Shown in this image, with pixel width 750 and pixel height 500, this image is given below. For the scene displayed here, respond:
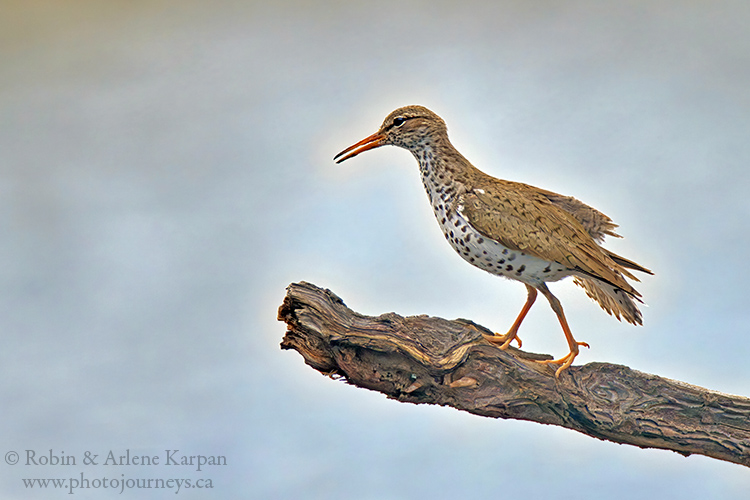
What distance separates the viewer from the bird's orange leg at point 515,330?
17.9 ft

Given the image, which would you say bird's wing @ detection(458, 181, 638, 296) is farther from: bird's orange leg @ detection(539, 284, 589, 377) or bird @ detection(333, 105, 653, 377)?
bird's orange leg @ detection(539, 284, 589, 377)

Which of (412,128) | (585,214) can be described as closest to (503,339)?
(585,214)

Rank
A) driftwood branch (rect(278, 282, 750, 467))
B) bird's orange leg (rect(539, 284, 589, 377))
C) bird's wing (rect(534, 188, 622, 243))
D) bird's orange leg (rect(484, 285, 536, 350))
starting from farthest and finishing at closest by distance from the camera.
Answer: bird's wing (rect(534, 188, 622, 243)) → bird's orange leg (rect(484, 285, 536, 350)) → bird's orange leg (rect(539, 284, 589, 377)) → driftwood branch (rect(278, 282, 750, 467))

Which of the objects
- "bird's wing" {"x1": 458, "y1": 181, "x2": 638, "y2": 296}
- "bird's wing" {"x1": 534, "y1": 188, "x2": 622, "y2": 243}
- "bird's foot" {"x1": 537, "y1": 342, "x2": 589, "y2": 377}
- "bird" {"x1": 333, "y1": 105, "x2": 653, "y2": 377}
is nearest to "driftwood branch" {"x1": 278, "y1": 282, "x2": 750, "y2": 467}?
"bird's foot" {"x1": 537, "y1": 342, "x2": 589, "y2": 377}

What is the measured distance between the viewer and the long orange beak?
547 cm

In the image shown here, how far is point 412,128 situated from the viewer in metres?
5.38

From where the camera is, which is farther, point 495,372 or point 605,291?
point 605,291

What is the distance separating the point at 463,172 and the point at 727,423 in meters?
2.35

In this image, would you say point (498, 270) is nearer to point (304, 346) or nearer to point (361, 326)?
point (361, 326)

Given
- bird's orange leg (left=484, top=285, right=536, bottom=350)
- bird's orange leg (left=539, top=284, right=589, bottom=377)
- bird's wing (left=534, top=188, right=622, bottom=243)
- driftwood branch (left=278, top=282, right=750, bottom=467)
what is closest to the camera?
driftwood branch (left=278, top=282, right=750, bottom=467)

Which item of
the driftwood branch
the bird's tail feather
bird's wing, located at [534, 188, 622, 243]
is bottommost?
the driftwood branch

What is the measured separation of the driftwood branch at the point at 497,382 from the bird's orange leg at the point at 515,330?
0.11 m

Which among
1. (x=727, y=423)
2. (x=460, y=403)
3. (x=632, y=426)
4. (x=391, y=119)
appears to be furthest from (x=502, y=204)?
(x=727, y=423)

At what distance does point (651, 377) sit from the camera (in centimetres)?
538
